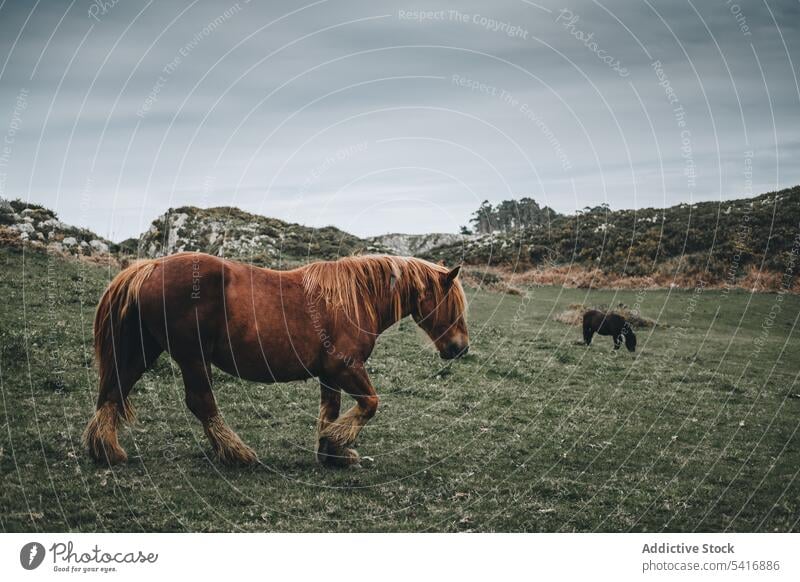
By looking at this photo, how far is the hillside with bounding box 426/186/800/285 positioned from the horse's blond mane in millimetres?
18370

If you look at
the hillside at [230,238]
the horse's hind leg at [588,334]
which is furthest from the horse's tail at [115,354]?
the hillside at [230,238]

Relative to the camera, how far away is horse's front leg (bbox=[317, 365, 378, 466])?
24.4ft

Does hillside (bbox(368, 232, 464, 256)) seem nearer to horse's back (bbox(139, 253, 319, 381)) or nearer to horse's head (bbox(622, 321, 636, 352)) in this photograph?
horse's head (bbox(622, 321, 636, 352))

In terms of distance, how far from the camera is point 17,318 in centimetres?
1265

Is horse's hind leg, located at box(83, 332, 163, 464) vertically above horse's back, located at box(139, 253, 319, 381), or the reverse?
horse's back, located at box(139, 253, 319, 381)

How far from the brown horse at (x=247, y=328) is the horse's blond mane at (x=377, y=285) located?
1 cm

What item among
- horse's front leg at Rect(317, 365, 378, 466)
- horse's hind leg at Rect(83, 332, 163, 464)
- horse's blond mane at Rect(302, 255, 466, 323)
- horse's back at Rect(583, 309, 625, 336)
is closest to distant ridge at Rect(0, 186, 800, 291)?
horse's back at Rect(583, 309, 625, 336)

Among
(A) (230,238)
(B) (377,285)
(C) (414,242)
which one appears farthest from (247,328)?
(C) (414,242)

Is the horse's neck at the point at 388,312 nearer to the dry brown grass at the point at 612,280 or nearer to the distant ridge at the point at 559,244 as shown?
the distant ridge at the point at 559,244

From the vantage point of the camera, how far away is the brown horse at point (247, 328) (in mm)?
7051

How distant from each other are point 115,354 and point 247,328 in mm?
1593

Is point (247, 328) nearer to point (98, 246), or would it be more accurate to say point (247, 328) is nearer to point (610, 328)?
point (610, 328)

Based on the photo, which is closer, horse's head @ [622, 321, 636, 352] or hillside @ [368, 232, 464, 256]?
horse's head @ [622, 321, 636, 352]
